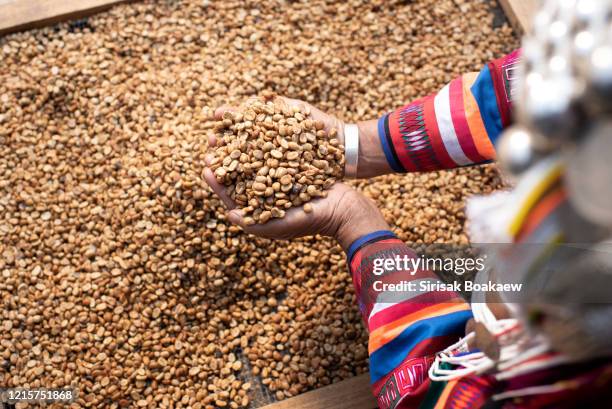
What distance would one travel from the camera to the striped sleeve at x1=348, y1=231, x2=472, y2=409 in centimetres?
103

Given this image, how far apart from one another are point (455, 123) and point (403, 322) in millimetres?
445

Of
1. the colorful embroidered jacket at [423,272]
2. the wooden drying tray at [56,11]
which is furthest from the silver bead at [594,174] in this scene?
the wooden drying tray at [56,11]

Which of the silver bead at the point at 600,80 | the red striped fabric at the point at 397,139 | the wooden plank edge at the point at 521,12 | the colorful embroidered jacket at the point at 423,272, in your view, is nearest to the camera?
the silver bead at the point at 600,80

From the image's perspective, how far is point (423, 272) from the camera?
1.12m

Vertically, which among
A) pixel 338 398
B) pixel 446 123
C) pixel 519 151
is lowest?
pixel 338 398

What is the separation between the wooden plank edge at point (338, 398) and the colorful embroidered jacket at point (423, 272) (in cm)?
27

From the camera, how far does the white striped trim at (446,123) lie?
1222 mm

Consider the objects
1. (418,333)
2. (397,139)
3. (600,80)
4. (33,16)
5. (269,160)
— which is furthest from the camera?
(33,16)

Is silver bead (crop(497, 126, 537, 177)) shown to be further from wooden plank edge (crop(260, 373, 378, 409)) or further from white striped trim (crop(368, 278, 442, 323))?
wooden plank edge (crop(260, 373, 378, 409))

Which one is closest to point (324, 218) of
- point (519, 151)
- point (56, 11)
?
point (519, 151)

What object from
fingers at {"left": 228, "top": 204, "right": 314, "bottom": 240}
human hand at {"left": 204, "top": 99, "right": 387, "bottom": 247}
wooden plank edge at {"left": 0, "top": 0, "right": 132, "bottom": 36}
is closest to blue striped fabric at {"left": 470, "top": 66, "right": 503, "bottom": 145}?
human hand at {"left": 204, "top": 99, "right": 387, "bottom": 247}

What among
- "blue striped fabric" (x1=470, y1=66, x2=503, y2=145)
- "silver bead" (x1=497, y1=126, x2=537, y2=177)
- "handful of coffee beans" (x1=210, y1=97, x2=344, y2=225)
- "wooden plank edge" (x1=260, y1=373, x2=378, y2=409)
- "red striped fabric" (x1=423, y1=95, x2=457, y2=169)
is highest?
"silver bead" (x1=497, y1=126, x2=537, y2=177)

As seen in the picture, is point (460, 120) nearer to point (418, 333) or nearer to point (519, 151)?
point (418, 333)

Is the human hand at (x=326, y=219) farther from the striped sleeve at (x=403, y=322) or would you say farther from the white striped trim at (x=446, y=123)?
the white striped trim at (x=446, y=123)
